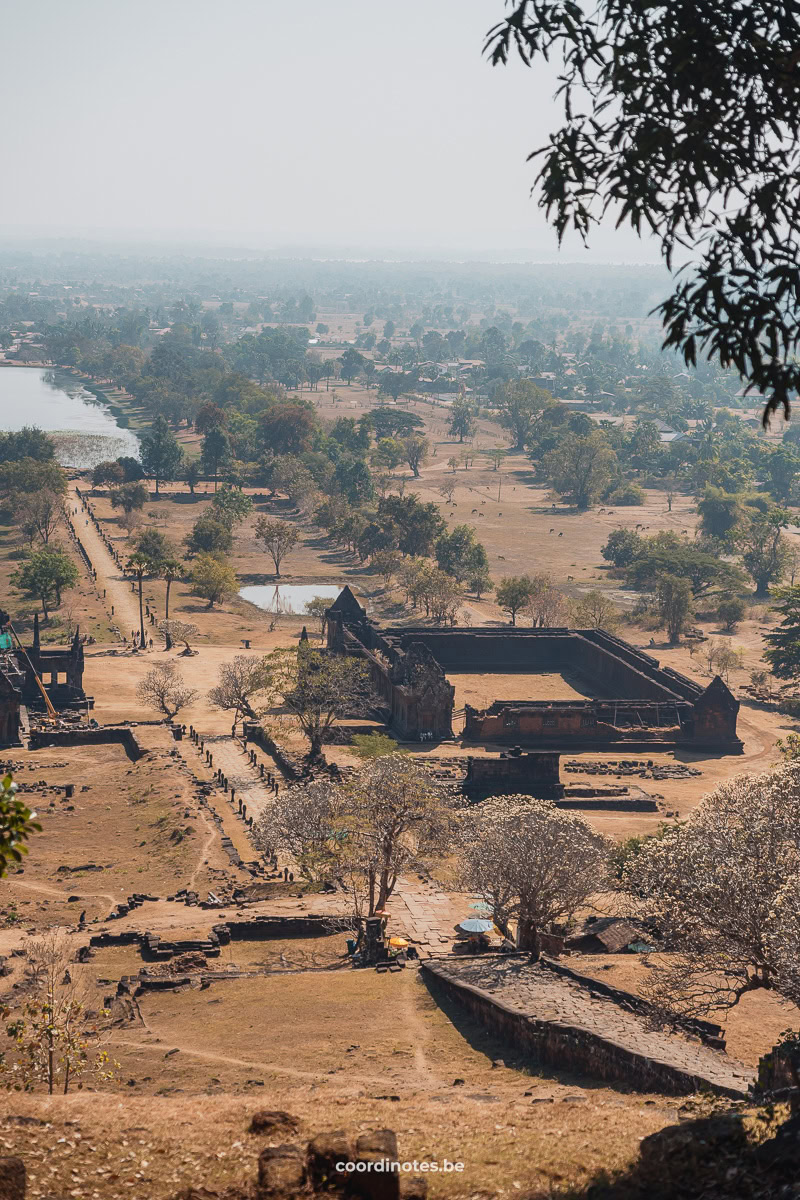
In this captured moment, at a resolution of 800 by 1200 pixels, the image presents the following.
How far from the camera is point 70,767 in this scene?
5856 cm

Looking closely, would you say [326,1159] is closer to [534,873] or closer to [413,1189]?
Answer: [413,1189]

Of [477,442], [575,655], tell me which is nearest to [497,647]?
[575,655]

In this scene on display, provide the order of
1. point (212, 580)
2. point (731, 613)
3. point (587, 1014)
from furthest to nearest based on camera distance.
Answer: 1. point (212, 580)
2. point (731, 613)
3. point (587, 1014)

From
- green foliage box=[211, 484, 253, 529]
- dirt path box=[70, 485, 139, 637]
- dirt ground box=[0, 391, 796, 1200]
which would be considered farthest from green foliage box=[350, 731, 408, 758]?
green foliage box=[211, 484, 253, 529]

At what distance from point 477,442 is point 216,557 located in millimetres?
96376

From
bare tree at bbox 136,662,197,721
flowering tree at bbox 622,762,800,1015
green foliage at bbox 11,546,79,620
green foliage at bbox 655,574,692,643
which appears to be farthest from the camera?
green foliage at bbox 655,574,692,643

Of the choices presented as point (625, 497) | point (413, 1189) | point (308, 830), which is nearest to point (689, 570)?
point (625, 497)

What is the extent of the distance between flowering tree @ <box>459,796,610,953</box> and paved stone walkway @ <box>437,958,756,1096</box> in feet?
10.6

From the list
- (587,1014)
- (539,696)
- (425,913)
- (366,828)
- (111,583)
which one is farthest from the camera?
(111,583)

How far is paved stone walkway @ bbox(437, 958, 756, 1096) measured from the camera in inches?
984

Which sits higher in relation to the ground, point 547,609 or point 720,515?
point 720,515

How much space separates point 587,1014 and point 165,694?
42.6m

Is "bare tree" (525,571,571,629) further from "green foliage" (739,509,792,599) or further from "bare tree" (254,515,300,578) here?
"bare tree" (254,515,300,578)

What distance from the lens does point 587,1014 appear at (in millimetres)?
28562
